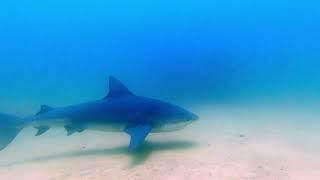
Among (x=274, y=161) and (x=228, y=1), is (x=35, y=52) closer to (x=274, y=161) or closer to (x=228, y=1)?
(x=228, y=1)

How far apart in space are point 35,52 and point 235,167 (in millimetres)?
158734

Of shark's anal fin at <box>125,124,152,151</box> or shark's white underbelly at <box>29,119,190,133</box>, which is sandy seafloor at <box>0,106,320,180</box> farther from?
shark's white underbelly at <box>29,119,190,133</box>

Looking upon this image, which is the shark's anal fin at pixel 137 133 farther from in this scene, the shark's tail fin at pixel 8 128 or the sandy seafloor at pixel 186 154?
the shark's tail fin at pixel 8 128

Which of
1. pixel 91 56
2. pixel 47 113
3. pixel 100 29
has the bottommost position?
pixel 47 113

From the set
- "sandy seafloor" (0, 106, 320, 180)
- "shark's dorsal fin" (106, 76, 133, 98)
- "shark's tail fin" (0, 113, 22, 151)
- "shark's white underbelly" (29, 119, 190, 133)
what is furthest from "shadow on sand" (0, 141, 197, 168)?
"shark's dorsal fin" (106, 76, 133, 98)

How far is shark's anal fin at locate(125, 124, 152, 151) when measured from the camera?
772cm

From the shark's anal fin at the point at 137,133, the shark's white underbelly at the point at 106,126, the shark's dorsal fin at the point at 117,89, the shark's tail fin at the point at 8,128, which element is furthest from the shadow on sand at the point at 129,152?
the shark's dorsal fin at the point at 117,89

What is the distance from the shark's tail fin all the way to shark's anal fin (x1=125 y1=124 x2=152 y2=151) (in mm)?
2584

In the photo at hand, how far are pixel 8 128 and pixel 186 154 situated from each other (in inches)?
164

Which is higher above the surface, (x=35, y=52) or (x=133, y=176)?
(x=35, y=52)

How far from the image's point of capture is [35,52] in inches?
6132

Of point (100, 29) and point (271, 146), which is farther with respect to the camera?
point (100, 29)

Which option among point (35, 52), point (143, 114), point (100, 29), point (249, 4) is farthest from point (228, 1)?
point (143, 114)

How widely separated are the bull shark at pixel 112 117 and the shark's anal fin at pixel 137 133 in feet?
0.08
